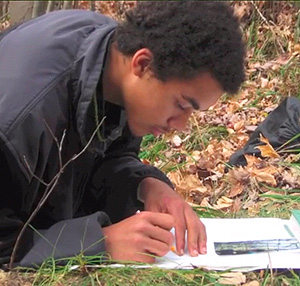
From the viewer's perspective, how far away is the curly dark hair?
1.91 meters

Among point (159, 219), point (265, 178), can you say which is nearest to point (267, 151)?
point (265, 178)

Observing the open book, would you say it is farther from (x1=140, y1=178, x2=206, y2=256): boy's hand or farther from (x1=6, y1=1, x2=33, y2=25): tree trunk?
(x1=6, y1=1, x2=33, y2=25): tree trunk

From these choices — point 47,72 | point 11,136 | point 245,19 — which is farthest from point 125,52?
point 245,19

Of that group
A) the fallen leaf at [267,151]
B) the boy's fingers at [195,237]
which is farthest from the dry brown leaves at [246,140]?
the boy's fingers at [195,237]

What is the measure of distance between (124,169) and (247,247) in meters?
0.56

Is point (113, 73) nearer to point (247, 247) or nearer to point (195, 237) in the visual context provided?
point (195, 237)

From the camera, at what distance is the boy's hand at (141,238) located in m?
2.07

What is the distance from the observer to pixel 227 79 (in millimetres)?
1943

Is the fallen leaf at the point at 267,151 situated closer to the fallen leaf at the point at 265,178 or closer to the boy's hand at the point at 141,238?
the fallen leaf at the point at 265,178

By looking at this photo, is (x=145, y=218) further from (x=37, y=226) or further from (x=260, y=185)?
(x=260, y=185)

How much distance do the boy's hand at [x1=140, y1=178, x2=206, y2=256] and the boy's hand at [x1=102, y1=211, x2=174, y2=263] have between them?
0.09 metres

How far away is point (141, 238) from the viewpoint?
2062 millimetres

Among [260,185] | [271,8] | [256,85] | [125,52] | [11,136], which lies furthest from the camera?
[271,8]

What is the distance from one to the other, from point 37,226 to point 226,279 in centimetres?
65
